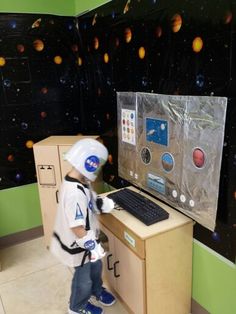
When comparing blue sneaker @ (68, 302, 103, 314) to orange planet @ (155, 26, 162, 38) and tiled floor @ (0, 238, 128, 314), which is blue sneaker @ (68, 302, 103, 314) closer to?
tiled floor @ (0, 238, 128, 314)

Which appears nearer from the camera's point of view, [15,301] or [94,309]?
[94,309]

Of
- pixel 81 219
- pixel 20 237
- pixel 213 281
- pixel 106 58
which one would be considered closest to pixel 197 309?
pixel 213 281

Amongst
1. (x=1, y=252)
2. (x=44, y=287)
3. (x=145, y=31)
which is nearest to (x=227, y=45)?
(x=145, y=31)

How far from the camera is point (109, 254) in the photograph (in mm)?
1997

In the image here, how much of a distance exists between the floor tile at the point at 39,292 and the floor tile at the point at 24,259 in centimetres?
7

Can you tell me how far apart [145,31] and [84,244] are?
4.44 ft

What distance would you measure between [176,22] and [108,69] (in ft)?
2.78

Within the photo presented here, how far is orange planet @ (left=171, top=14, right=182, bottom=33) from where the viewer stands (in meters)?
1.53

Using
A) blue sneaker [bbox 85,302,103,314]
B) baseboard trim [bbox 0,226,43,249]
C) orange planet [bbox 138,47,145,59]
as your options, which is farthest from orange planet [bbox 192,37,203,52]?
baseboard trim [bbox 0,226,43,249]

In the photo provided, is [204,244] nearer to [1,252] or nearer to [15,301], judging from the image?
[15,301]

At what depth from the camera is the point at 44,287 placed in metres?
2.24

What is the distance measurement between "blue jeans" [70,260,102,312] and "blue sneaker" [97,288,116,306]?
0.48ft

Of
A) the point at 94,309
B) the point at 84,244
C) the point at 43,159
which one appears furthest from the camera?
the point at 43,159

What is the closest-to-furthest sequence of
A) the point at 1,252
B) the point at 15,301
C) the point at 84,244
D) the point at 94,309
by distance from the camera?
the point at 84,244
the point at 94,309
the point at 15,301
the point at 1,252
